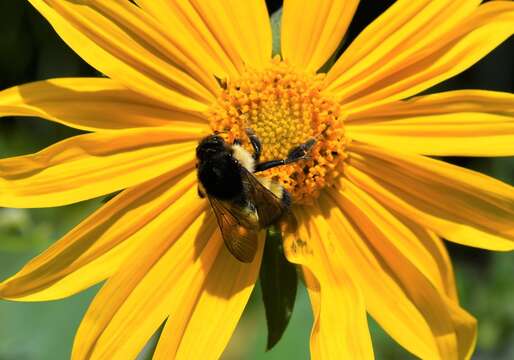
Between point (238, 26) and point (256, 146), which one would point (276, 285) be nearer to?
point (256, 146)

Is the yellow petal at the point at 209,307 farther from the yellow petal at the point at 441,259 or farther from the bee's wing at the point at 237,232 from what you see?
the yellow petal at the point at 441,259

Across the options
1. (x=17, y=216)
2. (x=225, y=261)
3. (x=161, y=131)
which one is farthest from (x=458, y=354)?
(x=17, y=216)

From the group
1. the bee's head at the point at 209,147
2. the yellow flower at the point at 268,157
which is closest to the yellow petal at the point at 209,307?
the yellow flower at the point at 268,157

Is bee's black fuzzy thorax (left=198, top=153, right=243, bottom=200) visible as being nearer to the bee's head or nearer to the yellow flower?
the bee's head

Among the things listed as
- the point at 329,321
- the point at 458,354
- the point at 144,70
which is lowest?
Answer: the point at 458,354

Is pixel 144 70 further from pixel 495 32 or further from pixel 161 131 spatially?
pixel 495 32

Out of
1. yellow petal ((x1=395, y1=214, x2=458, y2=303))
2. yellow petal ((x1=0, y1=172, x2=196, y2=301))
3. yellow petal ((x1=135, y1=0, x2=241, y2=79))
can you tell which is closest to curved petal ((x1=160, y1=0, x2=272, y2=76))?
yellow petal ((x1=135, y1=0, x2=241, y2=79))

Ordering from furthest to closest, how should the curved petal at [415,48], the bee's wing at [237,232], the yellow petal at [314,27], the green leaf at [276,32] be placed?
the green leaf at [276,32] → the yellow petal at [314,27] → the curved petal at [415,48] → the bee's wing at [237,232]
